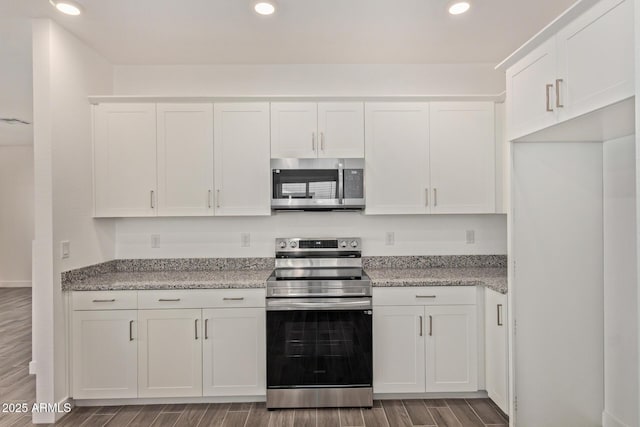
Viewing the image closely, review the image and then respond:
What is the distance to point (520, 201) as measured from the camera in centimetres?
208

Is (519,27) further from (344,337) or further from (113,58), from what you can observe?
(113,58)

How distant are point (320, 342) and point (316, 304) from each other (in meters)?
0.27

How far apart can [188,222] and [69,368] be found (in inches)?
53.7

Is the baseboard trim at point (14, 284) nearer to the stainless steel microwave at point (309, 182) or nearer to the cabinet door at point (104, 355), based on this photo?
the cabinet door at point (104, 355)

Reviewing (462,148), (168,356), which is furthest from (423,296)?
(168,356)

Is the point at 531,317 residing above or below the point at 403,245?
below

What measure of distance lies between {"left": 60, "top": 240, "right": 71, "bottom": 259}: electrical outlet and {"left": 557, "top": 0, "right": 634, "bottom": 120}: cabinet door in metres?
3.12

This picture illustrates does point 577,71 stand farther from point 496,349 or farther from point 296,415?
point 296,415

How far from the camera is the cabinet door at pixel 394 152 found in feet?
9.73

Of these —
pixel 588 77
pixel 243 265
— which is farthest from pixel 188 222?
pixel 588 77

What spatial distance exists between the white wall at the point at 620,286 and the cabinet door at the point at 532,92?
0.57m

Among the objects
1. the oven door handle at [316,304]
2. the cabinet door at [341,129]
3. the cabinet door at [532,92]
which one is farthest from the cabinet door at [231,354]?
the cabinet door at [532,92]

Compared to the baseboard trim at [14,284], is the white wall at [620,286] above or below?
above

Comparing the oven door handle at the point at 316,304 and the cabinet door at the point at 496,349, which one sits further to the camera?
the oven door handle at the point at 316,304
